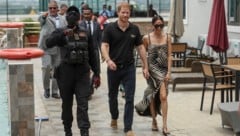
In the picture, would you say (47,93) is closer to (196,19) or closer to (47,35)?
(47,35)

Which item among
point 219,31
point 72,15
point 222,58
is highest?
point 72,15

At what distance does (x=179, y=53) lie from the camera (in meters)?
16.4

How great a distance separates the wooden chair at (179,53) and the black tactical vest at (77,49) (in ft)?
26.7

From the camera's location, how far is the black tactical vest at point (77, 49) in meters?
7.48

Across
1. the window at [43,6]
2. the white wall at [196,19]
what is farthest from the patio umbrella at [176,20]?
the window at [43,6]

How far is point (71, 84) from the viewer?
25.0 feet

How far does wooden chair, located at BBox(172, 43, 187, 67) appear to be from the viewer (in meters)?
15.6

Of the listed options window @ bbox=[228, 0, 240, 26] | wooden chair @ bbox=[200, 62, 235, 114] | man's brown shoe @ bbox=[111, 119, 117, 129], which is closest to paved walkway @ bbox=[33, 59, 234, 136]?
man's brown shoe @ bbox=[111, 119, 117, 129]

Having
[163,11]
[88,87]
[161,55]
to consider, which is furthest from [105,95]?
[163,11]

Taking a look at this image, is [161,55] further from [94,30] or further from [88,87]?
[94,30]

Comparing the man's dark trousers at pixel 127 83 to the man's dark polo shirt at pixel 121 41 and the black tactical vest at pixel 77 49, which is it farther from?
the black tactical vest at pixel 77 49

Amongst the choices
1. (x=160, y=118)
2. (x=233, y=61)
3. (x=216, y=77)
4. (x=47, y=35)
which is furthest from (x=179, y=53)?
(x=160, y=118)

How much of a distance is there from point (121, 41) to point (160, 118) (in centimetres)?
214

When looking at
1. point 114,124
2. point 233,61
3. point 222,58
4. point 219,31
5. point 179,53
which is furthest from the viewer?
point 179,53
